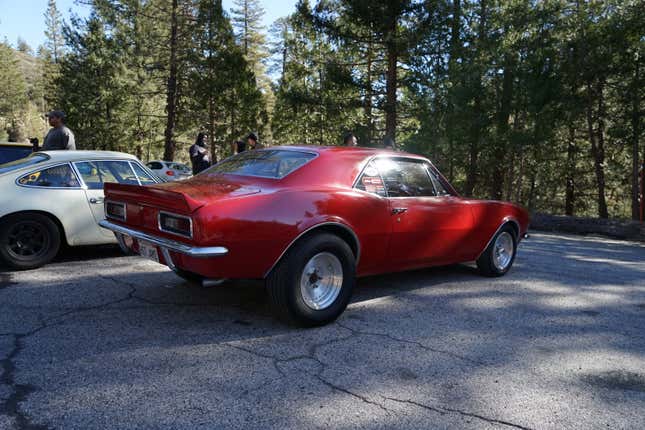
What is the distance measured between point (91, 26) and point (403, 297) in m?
27.4

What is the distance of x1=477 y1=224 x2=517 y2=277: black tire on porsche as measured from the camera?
5605mm

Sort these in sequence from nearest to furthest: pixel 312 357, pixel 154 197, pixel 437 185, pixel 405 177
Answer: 1. pixel 312 357
2. pixel 154 197
3. pixel 405 177
4. pixel 437 185

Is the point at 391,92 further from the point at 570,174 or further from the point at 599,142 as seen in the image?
the point at 570,174

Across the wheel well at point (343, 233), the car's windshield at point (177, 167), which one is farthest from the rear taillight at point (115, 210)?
the car's windshield at point (177, 167)

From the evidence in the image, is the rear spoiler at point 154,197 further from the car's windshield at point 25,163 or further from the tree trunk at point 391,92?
the tree trunk at point 391,92

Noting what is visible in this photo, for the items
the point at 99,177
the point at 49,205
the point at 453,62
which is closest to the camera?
the point at 49,205

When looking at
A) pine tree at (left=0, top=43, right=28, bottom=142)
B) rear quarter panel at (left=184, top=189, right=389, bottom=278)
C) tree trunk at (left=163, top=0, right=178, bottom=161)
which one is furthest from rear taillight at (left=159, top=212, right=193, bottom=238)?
pine tree at (left=0, top=43, right=28, bottom=142)

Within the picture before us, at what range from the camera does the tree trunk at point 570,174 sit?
23781mm

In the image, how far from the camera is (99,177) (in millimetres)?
5734

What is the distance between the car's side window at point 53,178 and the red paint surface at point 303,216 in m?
1.56

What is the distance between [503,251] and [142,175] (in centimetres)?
483

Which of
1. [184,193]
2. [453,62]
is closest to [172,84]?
[453,62]

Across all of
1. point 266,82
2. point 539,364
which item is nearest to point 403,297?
point 539,364

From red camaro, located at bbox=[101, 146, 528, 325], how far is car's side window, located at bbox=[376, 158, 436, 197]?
1 centimetres
